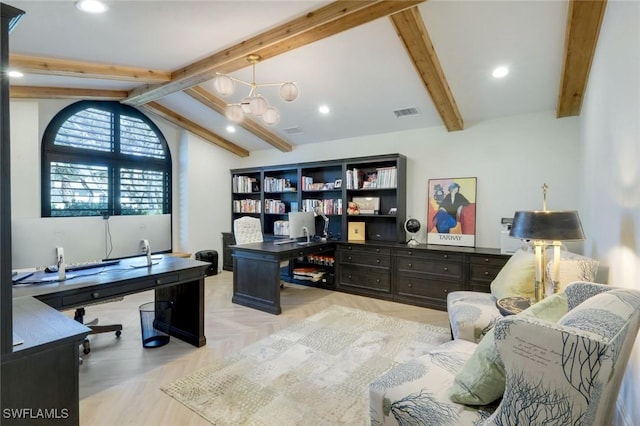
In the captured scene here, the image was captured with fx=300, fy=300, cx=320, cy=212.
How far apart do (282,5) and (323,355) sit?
9.80 ft

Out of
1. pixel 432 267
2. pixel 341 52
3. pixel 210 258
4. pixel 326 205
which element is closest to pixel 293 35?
pixel 341 52

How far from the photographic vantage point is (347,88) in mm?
3730

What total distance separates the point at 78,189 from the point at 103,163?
1.78 ft

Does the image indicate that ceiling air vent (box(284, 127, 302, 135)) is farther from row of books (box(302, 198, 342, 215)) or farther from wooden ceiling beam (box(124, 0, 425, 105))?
wooden ceiling beam (box(124, 0, 425, 105))

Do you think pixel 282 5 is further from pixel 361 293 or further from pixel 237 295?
pixel 361 293

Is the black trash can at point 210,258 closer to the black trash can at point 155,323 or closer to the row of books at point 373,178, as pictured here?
the black trash can at point 155,323

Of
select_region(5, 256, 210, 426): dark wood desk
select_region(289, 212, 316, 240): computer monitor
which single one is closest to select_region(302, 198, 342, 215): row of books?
select_region(289, 212, 316, 240): computer monitor

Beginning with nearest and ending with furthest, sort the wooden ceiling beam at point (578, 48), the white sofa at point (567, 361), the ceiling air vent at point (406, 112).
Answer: the white sofa at point (567, 361)
the wooden ceiling beam at point (578, 48)
the ceiling air vent at point (406, 112)

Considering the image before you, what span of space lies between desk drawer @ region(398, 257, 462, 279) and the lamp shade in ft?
6.24

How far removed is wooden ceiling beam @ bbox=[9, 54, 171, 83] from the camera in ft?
9.65

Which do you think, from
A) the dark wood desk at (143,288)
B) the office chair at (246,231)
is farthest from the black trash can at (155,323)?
the office chair at (246,231)

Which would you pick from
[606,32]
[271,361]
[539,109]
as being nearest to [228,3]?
[606,32]

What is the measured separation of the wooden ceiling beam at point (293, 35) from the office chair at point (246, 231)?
2035 mm

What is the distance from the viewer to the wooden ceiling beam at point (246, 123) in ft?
14.1
